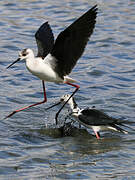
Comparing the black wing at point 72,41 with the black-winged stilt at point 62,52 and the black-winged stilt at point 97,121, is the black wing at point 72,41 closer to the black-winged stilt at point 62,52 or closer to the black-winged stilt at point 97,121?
the black-winged stilt at point 62,52

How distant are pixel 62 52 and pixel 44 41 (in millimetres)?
1018

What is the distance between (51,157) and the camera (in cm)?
695

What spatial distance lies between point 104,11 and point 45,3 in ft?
5.90

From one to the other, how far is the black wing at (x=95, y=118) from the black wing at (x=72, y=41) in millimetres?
707

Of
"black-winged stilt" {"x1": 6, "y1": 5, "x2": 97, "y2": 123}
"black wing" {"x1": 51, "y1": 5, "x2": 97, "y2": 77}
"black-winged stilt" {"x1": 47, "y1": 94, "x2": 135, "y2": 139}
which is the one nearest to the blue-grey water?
"black-winged stilt" {"x1": 47, "y1": 94, "x2": 135, "y2": 139}

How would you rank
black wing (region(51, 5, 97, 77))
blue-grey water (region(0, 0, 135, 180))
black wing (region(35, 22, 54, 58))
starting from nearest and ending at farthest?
blue-grey water (region(0, 0, 135, 180)) < black wing (region(51, 5, 97, 77)) < black wing (region(35, 22, 54, 58))

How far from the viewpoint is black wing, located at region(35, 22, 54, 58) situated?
8.32m

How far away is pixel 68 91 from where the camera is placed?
10047mm

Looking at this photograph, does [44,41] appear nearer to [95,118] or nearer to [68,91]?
[95,118]

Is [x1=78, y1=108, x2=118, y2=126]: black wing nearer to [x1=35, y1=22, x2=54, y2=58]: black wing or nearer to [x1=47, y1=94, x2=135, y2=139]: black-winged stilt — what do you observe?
[x1=47, y1=94, x2=135, y2=139]: black-winged stilt

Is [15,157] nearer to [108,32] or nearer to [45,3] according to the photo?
[108,32]

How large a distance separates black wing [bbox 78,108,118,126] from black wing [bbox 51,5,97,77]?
27.8 inches

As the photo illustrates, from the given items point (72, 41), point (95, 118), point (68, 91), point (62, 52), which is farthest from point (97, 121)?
point (68, 91)

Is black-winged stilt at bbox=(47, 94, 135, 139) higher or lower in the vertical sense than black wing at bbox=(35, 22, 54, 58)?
lower
